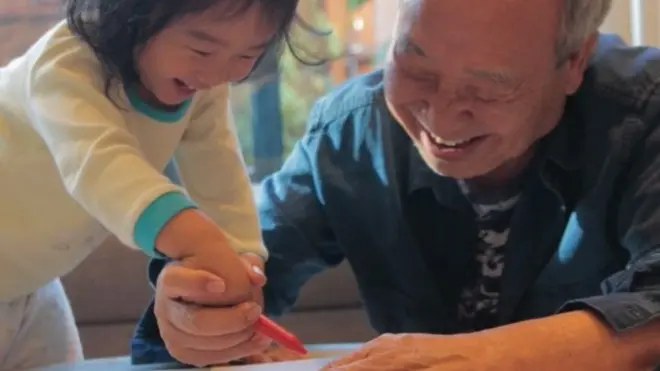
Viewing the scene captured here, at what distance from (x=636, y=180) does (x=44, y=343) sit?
0.67 metres

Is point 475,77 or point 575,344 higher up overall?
point 475,77

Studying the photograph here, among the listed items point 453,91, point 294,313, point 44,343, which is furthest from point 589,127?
point 294,313

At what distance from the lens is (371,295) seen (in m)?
1.08

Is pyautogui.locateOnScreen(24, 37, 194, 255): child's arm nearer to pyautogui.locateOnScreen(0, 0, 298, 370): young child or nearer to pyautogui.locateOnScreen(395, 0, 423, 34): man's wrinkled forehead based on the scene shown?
pyautogui.locateOnScreen(0, 0, 298, 370): young child

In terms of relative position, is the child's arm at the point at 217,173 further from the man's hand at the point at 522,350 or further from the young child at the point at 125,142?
the man's hand at the point at 522,350

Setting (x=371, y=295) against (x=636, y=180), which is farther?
(x=371, y=295)

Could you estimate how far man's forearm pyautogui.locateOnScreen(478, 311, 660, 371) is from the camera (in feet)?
2.32

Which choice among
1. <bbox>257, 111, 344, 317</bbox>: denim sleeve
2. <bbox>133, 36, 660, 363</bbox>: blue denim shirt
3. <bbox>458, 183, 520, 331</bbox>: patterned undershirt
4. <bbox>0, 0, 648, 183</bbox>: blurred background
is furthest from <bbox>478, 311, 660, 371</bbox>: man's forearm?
<bbox>0, 0, 648, 183</bbox>: blurred background

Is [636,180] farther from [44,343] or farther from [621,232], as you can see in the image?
[44,343]

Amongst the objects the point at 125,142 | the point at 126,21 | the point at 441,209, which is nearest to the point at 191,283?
the point at 125,142

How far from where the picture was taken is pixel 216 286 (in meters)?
0.72

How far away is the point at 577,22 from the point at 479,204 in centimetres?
23

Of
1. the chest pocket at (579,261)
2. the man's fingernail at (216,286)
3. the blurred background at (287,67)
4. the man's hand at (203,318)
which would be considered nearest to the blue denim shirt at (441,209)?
the chest pocket at (579,261)

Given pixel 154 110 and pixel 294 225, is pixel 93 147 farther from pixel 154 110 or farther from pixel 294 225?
pixel 294 225
